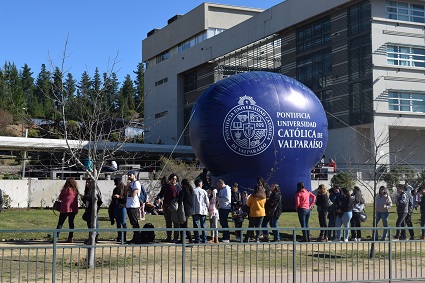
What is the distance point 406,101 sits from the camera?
47219 mm

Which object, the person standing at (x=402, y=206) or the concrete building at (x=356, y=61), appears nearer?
the person standing at (x=402, y=206)

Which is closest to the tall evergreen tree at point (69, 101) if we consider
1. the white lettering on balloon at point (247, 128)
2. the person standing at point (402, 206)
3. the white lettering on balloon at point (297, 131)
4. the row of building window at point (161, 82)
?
the white lettering on balloon at point (247, 128)

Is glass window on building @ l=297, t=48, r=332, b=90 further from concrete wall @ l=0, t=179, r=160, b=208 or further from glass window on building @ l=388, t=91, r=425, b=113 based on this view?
concrete wall @ l=0, t=179, r=160, b=208

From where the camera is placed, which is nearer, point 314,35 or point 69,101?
point 69,101

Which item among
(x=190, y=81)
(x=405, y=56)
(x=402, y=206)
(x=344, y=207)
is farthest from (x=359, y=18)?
(x=344, y=207)

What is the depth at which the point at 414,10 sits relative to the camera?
4781 centimetres

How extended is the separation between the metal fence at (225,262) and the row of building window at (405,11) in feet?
118

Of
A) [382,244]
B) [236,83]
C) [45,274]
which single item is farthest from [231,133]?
[45,274]

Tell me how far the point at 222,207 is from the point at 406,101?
32339mm

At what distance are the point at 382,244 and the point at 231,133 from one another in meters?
10.9

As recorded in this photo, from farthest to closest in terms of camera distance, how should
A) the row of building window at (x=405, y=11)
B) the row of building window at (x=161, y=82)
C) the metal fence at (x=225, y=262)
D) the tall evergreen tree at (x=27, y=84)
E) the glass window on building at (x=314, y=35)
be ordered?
the tall evergreen tree at (x=27, y=84)
the row of building window at (x=161, y=82)
the glass window on building at (x=314, y=35)
the row of building window at (x=405, y=11)
the metal fence at (x=225, y=262)

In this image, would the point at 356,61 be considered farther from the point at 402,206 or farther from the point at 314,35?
the point at 402,206

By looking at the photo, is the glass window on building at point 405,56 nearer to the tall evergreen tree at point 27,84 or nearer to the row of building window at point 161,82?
the row of building window at point 161,82

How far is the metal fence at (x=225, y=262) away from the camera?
1045 cm
